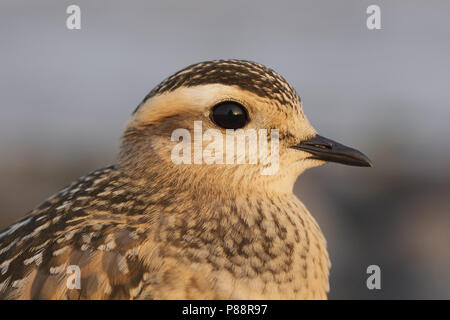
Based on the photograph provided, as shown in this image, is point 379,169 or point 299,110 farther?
point 379,169

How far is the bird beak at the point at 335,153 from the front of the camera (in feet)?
10.3

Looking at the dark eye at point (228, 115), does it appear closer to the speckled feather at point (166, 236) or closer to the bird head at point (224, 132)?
the bird head at point (224, 132)

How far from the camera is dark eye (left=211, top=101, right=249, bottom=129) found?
2891 mm

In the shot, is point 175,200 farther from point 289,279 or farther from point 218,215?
point 289,279

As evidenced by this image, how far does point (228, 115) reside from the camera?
2.89 m

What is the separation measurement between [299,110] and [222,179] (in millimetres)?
599

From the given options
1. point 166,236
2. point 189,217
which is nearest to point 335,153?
point 189,217

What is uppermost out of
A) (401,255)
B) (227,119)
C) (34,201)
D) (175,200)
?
(227,119)

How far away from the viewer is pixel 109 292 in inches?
100

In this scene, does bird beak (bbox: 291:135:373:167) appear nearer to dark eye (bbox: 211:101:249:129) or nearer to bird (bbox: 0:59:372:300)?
bird (bbox: 0:59:372:300)

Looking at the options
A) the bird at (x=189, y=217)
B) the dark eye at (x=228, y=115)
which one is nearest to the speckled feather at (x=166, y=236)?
the bird at (x=189, y=217)

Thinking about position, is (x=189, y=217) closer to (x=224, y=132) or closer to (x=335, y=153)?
(x=224, y=132)

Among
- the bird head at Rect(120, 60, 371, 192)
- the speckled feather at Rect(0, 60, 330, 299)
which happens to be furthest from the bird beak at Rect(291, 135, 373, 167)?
the speckled feather at Rect(0, 60, 330, 299)
